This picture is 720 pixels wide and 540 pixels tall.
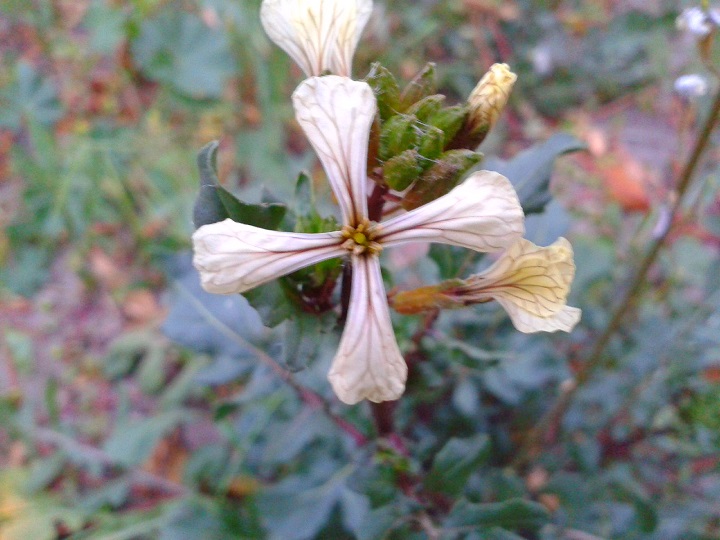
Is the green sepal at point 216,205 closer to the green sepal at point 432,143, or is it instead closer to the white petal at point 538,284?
the green sepal at point 432,143

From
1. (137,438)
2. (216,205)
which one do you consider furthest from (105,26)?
(216,205)

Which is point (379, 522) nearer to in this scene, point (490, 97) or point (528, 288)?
point (528, 288)

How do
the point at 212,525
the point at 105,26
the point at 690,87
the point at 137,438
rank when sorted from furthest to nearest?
the point at 105,26 < the point at 137,438 < the point at 212,525 < the point at 690,87

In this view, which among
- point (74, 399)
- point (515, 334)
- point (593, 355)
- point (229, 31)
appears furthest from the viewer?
point (229, 31)

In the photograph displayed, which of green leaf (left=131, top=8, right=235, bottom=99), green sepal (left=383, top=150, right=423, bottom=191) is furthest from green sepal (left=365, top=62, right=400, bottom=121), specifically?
green leaf (left=131, top=8, right=235, bottom=99)

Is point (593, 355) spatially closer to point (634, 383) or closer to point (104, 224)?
point (634, 383)

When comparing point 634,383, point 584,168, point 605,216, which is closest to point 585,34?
point 584,168
